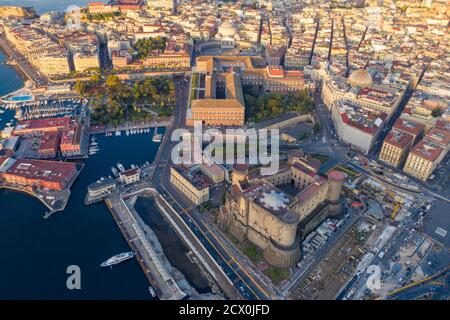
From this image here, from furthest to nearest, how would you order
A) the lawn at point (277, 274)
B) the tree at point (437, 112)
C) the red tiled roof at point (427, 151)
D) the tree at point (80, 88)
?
1. the tree at point (80, 88)
2. the tree at point (437, 112)
3. the red tiled roof at point (427, 151)
4. the lawn at point (277, 274)

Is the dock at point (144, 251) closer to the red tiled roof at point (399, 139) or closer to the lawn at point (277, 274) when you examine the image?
the lawn at point (277, 274)

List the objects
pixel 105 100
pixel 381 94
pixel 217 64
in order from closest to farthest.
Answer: pixel 381 94
pixel 105 100
pixel 217 64

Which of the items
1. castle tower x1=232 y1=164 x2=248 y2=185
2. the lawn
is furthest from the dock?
castle tower x1=232 y1=164 x2=248 y2=185

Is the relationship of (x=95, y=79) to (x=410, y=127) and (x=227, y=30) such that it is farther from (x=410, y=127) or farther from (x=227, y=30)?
(x=410, y=127)

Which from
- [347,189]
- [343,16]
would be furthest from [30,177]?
[343,16]

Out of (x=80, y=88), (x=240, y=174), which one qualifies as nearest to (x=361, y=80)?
(x=240, y=174)

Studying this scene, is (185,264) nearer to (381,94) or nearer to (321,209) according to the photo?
(321,209)

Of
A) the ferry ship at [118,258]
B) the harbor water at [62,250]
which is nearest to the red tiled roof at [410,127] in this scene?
the ferry ship at [118,258]
